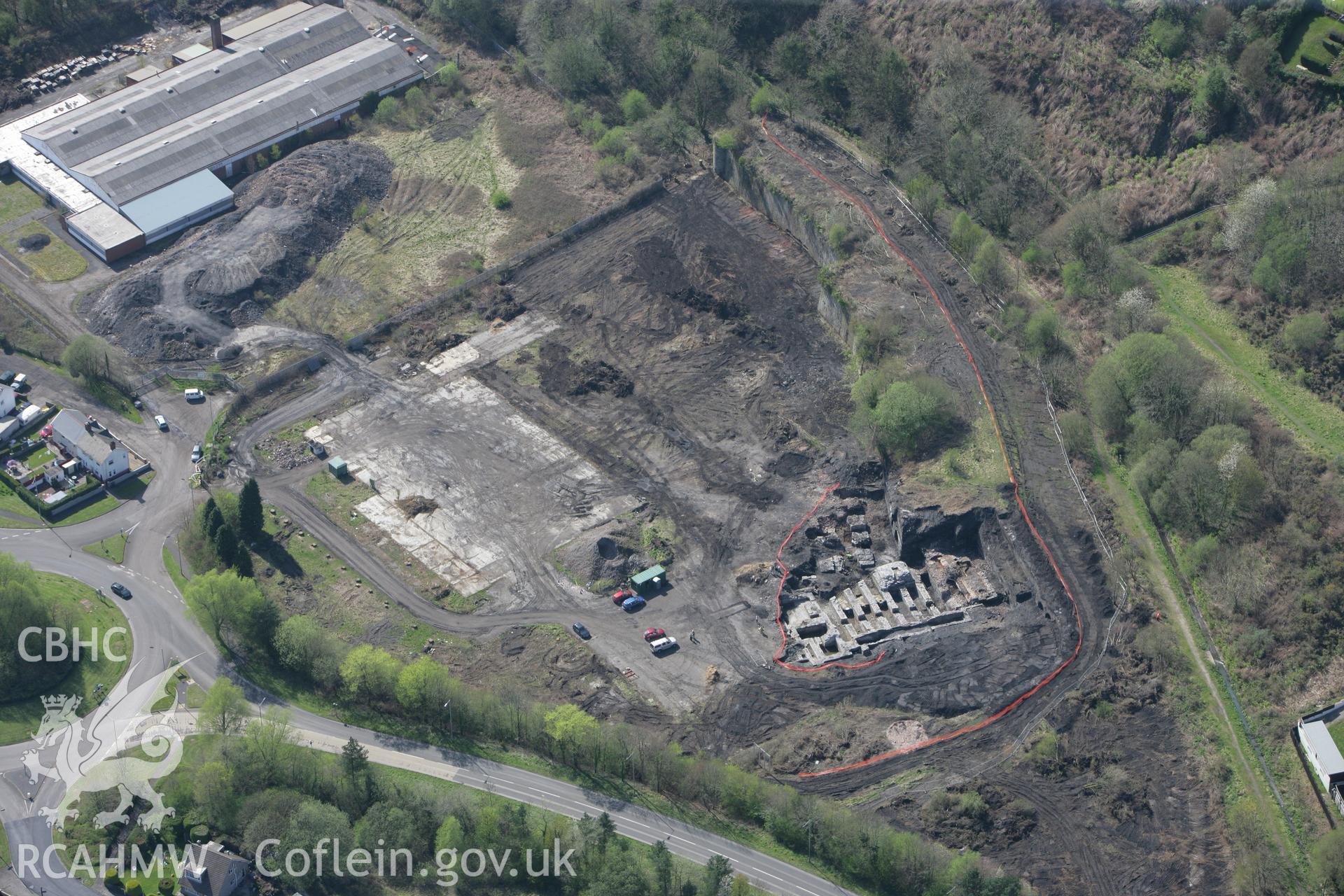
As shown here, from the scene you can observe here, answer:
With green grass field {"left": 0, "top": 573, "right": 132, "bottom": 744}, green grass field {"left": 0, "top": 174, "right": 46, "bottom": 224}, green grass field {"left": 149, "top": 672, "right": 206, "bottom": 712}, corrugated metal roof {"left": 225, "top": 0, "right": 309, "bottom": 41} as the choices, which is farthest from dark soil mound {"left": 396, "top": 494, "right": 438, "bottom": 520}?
corrugated metal roof {"left": 225, "top": 0, "right": 309, "bottom": 41}

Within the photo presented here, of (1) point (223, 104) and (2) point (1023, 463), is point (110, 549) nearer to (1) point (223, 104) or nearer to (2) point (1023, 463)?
(1) point (223, 104)

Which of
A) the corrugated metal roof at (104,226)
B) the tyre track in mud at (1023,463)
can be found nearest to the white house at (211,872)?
the tyre track in mud at (1023,463)

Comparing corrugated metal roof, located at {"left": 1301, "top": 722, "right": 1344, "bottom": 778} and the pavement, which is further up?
corrugated metal roof, located at {"left": 1301, "top": 722, "right": 1344, "bottom": 778}

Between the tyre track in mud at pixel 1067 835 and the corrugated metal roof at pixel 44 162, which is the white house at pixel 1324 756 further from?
the corrugated metal roof at pixel 44 162

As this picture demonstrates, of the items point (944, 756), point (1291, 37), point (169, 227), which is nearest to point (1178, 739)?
point (944, 756)

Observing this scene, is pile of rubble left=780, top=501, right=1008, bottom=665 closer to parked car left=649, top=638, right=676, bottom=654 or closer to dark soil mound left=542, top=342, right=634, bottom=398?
parked car left=649, top=638, right=676, bottom=654

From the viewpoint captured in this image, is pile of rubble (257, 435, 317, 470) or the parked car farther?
pile of rubble (257, 435, 317, 470)
